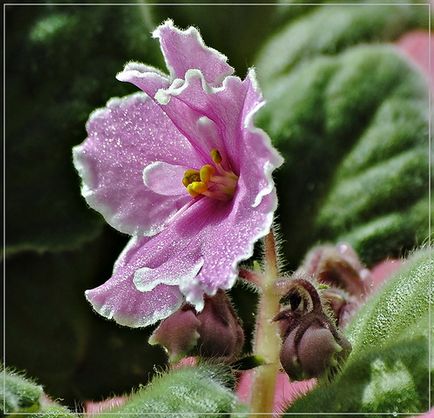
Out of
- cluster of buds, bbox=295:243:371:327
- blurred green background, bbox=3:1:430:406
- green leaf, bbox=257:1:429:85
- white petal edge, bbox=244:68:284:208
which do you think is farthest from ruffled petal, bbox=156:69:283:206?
green leaf, bbox=257:1:429:85

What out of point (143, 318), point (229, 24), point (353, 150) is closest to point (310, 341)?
point (143, 318)

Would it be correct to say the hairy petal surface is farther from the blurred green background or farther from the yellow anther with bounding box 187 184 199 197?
the blurred green background

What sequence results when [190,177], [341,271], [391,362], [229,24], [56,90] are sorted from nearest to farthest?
[391,362] → [190,177] → [341,271] → [56,90] → [229,24]

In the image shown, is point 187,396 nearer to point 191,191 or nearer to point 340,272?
point 191,191

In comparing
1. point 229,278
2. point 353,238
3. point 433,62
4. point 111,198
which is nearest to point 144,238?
point 111,198

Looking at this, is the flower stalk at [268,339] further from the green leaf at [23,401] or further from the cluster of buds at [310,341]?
the green leaf at [23,401]

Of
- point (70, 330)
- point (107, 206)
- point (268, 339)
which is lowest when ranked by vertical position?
point (70, 330)
